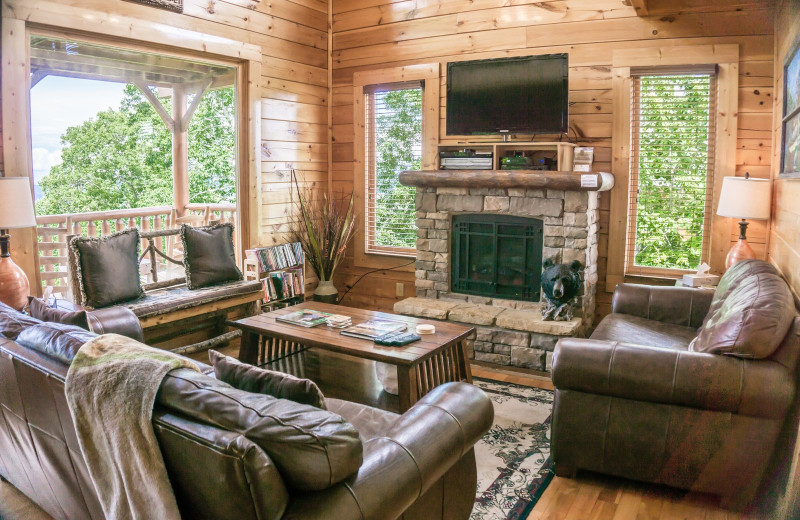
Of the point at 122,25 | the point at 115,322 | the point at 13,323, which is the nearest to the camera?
the point at 13,323

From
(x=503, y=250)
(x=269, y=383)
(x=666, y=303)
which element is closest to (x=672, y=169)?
(x=666, y=303)

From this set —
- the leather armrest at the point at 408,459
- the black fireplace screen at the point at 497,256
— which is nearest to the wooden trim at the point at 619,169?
the black fireplace screen at the point at 497,256

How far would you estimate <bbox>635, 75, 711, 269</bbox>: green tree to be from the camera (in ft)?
14.8

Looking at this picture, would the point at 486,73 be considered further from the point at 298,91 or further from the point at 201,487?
the point at 201,487

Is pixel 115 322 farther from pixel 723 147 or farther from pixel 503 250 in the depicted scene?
pixel 723 147

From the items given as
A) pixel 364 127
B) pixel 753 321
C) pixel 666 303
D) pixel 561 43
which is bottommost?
pixel 666 303

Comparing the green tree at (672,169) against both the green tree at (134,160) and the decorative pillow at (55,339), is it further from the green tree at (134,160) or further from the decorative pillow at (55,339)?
the decorative pillow at (55,339)

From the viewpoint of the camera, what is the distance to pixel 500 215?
4.98 metres

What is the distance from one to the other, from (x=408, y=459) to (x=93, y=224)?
5574 mm

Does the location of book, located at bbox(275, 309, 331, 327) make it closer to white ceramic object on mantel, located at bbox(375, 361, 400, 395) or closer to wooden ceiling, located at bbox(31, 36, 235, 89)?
white ceramic object on mantel, located at bbox(375, 361, 400, 395)

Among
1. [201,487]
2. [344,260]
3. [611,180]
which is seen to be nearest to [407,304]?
[344,260]

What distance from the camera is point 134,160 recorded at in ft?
22.7

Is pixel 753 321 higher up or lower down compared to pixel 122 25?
lower down

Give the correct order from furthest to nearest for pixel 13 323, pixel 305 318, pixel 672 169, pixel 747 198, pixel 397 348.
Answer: pixel 672 169 → pixel 747 198 → pixel 305 318 → pixel 397 348 → pixel 13 323
